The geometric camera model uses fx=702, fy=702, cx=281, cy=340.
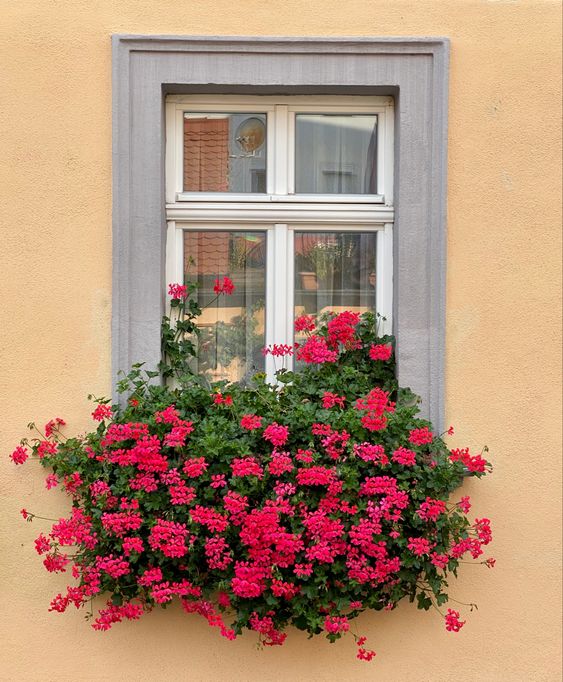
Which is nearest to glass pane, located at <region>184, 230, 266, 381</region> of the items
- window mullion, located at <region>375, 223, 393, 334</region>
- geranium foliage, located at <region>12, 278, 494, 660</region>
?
geranium foliage, located at <region>12, 278, 494, 660</region>

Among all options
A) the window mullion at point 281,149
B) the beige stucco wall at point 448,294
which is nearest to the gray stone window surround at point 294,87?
the beige stucco wall at point 448,294

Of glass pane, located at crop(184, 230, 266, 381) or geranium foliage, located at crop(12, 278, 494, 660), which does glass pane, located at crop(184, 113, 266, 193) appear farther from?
geranium foliage, located at crop(12, 278, 494, 660)

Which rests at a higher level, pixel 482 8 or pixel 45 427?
pixel 482 8

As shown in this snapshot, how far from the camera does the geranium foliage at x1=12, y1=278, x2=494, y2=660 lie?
267cm

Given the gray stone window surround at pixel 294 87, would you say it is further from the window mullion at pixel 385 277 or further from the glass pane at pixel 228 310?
the glass pane at pixel 228 310

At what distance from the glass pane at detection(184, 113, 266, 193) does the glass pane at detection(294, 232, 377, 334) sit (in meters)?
0.36

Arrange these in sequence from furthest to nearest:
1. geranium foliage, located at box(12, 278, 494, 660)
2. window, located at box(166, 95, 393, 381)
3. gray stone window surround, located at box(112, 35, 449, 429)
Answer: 1. window, located at box(166, 95, 393, 381)
2. gray stone window surround, located at box(112, 35, 449, 429)
3. geranium foliage, located at box(12, 278, 494, 660)

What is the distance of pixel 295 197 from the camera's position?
128 inches

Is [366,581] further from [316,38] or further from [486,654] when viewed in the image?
[316,38]

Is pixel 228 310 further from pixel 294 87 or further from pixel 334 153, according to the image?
pixel 294 87

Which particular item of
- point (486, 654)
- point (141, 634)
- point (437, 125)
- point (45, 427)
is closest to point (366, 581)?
point (486, 654)

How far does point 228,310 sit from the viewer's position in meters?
3.32

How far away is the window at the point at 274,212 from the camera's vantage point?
3.26m

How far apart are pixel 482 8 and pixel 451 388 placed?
5.48ft
